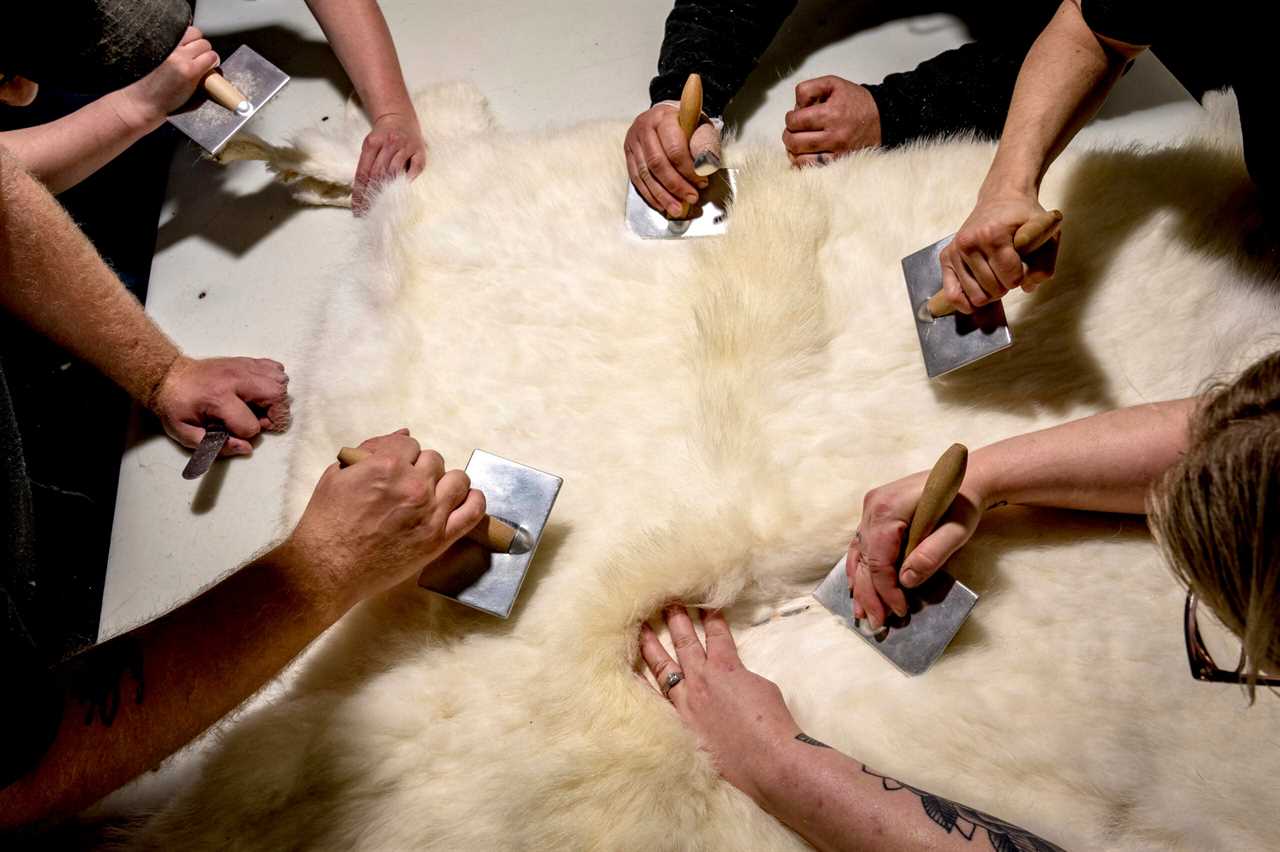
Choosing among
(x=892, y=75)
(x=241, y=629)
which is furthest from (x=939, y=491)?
(x=892, y=75)

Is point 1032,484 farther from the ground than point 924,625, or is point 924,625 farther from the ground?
point 1032,484

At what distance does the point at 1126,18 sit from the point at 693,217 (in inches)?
20.1

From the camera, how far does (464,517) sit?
804 millimetres

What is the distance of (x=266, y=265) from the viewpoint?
1264mm

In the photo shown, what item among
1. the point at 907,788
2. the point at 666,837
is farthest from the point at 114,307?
the point at 907,788

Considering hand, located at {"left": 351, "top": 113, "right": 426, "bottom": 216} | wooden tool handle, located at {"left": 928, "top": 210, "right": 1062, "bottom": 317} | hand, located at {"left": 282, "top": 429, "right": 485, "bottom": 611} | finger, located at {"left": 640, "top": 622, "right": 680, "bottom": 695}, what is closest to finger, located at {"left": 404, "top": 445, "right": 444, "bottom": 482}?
hand, located at {"left": 282, "top": 429, "right": 485, "bottom": 611}

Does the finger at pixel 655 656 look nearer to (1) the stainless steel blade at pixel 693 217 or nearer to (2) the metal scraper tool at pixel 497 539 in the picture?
(2) the metal scraper tool at pixel 497 539

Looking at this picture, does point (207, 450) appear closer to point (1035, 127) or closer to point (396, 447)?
point (396, 447)

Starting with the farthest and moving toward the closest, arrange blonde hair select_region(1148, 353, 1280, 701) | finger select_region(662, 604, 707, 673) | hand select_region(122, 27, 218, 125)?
hand select_region(122, 27, 218, 125) < finger select_region(662, 604, 707, 673) < blonde hair select_region(1148, 353, 1280, 701)

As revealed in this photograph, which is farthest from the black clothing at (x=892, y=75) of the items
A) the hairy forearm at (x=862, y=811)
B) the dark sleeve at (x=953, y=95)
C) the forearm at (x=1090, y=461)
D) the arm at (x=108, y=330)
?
the hairy forearm at (x=862, y=811)

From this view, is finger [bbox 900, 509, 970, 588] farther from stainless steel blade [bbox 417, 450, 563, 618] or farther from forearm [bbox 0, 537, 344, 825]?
forearm [bbox 0, 537, 344, 825]

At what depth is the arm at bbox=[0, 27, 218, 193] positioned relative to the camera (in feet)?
3.50

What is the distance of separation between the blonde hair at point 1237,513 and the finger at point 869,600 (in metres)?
0.29

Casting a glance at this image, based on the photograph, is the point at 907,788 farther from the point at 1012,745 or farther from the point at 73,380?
the point at 73,380
